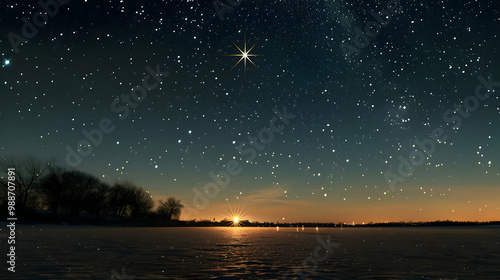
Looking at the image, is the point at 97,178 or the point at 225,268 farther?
the point at 97,178

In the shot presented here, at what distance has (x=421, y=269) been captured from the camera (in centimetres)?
1709

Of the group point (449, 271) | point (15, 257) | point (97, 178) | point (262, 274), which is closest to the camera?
point (262, 274)

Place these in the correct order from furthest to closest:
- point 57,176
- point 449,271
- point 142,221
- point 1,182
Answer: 1. point 142,221
2. point 57,176
3. point 1,182
4. point 449,271

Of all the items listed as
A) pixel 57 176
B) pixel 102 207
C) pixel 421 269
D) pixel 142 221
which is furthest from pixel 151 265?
pixel 142 221

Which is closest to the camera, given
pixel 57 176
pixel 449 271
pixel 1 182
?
pixel 449 271

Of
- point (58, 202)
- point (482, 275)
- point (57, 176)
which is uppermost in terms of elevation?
point (57, 176)

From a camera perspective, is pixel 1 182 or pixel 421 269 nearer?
pixel 421 269

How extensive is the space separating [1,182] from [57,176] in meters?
14.7

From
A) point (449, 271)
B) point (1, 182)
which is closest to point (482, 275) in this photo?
point (449, 271)

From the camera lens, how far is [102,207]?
4257 inches

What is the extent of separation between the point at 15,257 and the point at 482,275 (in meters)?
20.5

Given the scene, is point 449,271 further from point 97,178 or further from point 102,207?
point 102,207

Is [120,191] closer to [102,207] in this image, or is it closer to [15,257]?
[102,207]

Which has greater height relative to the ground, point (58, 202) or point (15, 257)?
point (58, 202)
